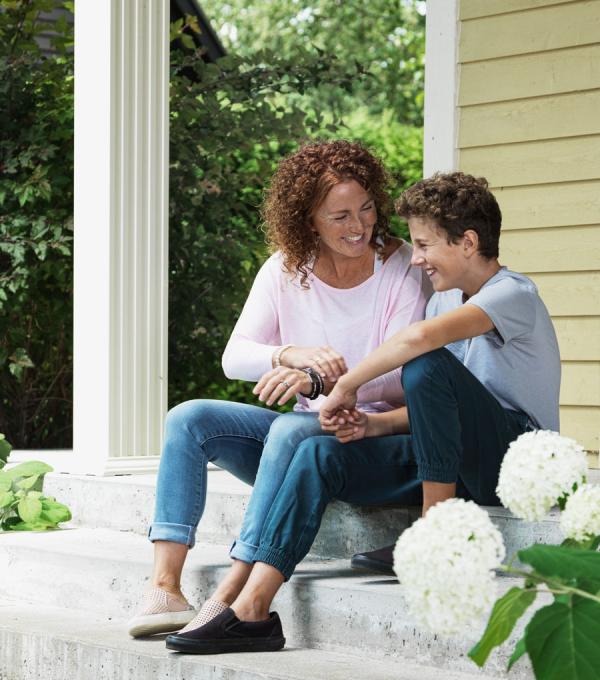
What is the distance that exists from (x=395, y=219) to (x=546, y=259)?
406 centimetres

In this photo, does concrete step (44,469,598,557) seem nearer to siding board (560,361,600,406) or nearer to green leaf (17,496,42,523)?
green leaf (17,496,42,523)

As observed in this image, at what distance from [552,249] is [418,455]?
6.04ft

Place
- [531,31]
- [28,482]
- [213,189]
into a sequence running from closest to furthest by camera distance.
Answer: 1. [28,482]
2. [531,31]
3. [213,189]

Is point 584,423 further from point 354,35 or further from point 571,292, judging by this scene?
point 354,35

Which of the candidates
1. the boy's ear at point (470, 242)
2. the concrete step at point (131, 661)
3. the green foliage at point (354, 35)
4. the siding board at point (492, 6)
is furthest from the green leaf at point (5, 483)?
the green foliage at point (354, 35)

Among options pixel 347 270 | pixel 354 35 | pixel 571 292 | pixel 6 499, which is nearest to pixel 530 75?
pixel 571 292

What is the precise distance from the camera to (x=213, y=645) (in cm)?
246

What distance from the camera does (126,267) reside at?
154 inches

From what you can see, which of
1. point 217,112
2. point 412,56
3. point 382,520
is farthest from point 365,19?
point 382,520

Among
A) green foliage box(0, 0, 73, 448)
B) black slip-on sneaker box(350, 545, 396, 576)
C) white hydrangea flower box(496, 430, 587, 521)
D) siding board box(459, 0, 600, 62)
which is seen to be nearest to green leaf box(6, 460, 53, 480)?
black slip-on sneaker box(350, 545, 396, 576)

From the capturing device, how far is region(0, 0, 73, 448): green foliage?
581 centimetres

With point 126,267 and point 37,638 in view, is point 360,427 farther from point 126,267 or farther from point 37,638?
point 126,267

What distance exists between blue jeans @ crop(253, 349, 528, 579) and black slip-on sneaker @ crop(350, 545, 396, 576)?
15 centimetres

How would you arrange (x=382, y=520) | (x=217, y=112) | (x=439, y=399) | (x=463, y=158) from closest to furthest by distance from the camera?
(x=439, y=399) < (x=382, y=520) < (x=463, y=158) < (x=217, y=112)
